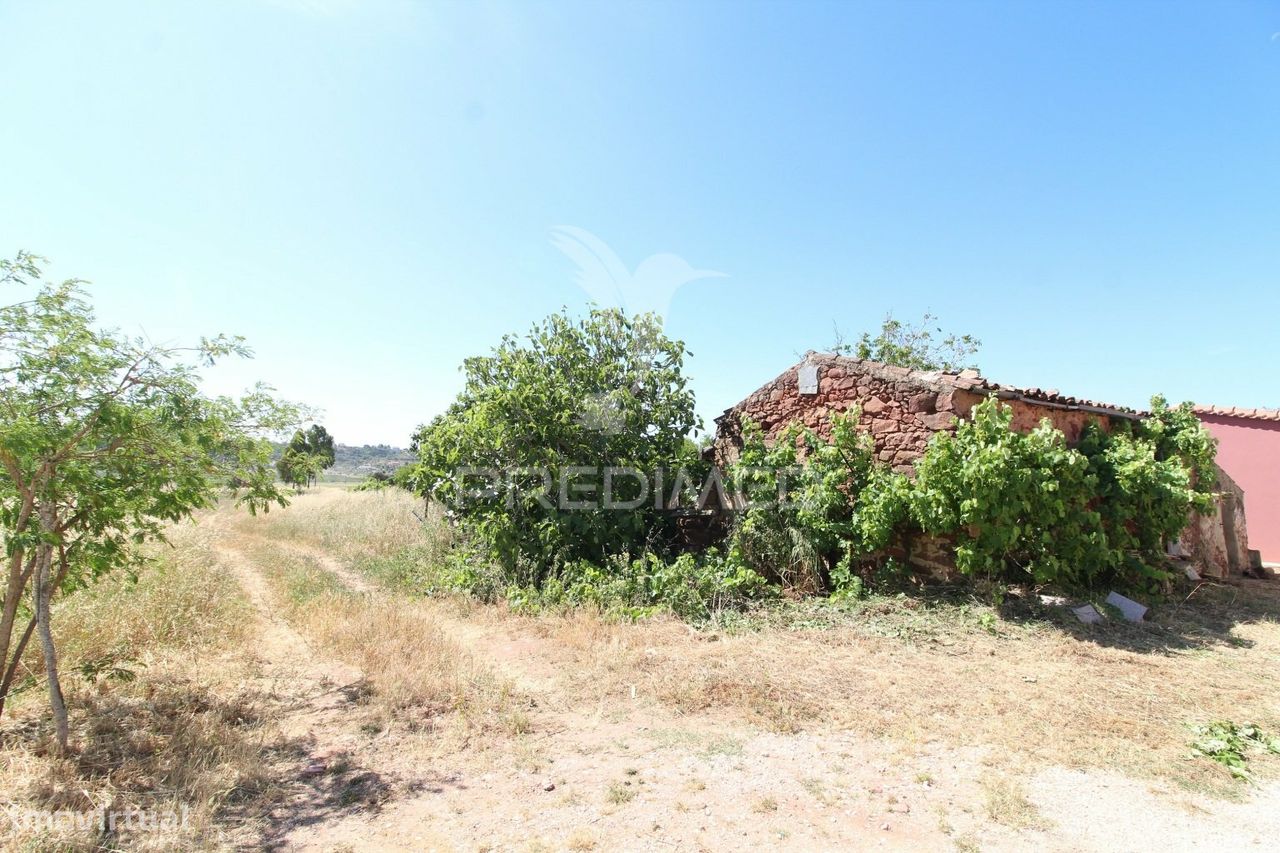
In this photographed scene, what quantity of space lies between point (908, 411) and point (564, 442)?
16.1 feet

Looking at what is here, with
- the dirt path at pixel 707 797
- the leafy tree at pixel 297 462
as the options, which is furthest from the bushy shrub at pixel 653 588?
the leafy tree at pixel 297 462

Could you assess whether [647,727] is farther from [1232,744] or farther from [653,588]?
[1232,744]

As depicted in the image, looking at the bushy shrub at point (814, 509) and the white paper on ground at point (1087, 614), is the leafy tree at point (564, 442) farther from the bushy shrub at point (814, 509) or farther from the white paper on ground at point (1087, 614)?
the white paper on ground at point (1087, 614)

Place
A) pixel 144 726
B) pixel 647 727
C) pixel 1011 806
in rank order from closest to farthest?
pixel 1011 806, pixel 144 726, pixel 647 727

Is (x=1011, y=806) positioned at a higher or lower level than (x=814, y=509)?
lower

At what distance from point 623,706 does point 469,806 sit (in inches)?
65.9

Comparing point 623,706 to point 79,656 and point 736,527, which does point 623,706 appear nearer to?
point 736,527

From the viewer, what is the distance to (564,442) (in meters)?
9.35

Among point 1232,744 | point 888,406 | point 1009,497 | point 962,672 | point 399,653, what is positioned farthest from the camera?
point 888,406

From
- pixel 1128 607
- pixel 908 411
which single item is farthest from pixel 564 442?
pixel 1128 607

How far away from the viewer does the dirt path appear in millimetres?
3127

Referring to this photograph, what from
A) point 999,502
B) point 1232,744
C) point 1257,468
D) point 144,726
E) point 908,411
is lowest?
point 144,726

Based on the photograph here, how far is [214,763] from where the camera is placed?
3.86m

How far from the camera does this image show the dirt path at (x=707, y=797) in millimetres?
3127
